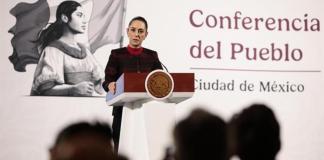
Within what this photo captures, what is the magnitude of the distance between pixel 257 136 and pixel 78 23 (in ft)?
12.5

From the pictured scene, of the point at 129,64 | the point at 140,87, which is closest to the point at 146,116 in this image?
the point at 140,87

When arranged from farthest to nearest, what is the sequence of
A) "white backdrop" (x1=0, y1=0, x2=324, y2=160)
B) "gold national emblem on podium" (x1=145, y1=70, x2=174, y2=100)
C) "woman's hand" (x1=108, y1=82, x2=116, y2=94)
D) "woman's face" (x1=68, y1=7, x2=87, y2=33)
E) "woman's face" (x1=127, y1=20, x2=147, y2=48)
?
"woman's face" (x1=68, y1=7, x2=87, y2=33)
"white backdrop" (x1=0, y1=0, x2=324, y2=160)
"woman's face" (x1=127, y1=20, x2=147, y2=48)
"woman's hand" (x1=108, y1=82, x2=116, y2=94)
"gold national emblem on podium" (x1=145, y1=70, x2=174, y2=100)

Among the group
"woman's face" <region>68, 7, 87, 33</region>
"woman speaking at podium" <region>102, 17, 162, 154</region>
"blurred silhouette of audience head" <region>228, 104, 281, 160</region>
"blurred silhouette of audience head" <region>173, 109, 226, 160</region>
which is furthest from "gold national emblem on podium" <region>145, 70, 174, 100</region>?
"woman's face" <region>68, 7, 87, 33</region>

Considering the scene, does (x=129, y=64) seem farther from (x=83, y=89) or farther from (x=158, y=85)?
A: (x=83, y=89)

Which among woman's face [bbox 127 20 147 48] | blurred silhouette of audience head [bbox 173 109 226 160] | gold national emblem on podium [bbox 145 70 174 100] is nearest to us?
blurred silhouette of audience head [bbox 173 109 226 160]

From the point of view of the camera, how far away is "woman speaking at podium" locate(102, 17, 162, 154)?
124 inches

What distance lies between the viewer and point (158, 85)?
2.43 meters

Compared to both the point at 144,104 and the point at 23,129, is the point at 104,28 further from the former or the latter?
the point at 144,104

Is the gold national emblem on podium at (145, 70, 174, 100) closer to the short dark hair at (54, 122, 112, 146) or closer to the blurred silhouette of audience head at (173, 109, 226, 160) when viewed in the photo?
the blurred silhouette of audience head at (173, 109, 226, 160)

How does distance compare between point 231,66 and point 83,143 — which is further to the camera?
point 231,66

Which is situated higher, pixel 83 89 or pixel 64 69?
pixel 64 69

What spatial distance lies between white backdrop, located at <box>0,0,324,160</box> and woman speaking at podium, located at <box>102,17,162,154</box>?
61.7 inches

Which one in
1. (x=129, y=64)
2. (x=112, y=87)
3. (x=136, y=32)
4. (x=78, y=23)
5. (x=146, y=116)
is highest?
(x=78, y=23)

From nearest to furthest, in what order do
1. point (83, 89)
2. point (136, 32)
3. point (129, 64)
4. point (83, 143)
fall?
point (83, 143) < point (129, 64) < point (136, 32) < point (83, 89)
